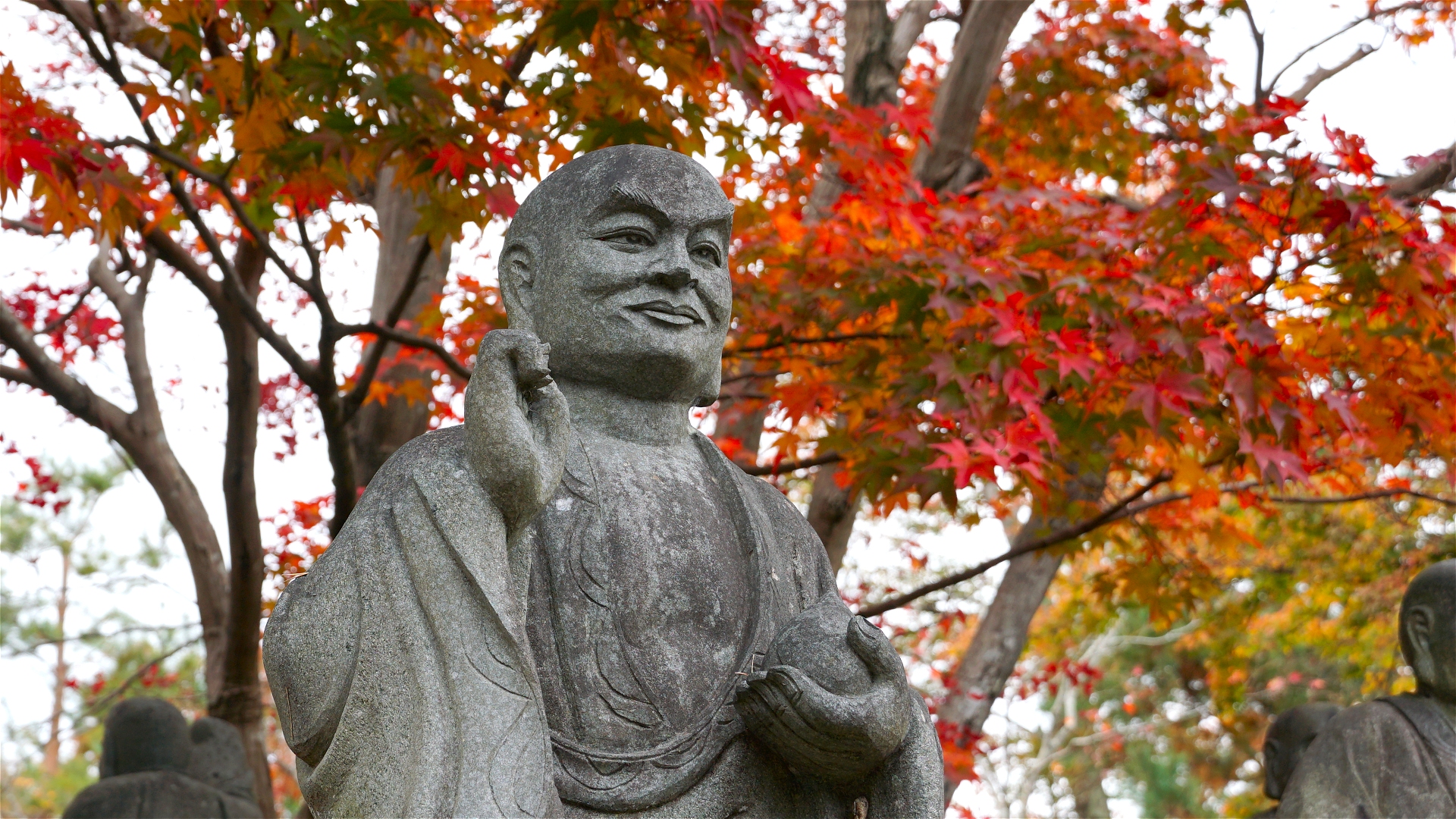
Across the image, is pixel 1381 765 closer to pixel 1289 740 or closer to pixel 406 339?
pixel 1289 740

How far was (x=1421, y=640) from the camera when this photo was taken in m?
6.31

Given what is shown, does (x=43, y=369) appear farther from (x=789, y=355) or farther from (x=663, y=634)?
(x=663, y=634)

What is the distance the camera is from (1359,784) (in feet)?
20.2

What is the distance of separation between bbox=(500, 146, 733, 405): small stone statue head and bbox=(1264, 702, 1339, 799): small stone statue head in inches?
175

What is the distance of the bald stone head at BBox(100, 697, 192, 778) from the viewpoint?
23.6 feet

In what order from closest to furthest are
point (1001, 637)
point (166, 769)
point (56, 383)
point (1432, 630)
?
point (1432, 630), point (166, 769), point (56, 383), point (1001, 637)

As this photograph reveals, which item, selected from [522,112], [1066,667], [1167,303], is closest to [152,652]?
[1066,667]

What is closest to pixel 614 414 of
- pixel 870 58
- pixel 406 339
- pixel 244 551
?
pixel 406 339

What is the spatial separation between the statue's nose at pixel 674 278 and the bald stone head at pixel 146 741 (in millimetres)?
4729

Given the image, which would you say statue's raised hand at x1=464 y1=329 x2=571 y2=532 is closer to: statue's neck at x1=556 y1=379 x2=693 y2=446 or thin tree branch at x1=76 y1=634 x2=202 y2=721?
statue's neck at x1=556 y1=379 x2=693 y2=446

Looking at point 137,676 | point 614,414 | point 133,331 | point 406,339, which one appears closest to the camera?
point 614,414

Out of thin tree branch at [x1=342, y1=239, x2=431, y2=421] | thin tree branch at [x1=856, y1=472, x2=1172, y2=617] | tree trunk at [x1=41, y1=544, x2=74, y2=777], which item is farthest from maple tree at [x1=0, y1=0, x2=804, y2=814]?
tree trunk at [x1=41, y1=544, x2=74, y2=777]

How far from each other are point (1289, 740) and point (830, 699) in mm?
4582

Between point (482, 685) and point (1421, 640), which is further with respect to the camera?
point (1421, 640)
